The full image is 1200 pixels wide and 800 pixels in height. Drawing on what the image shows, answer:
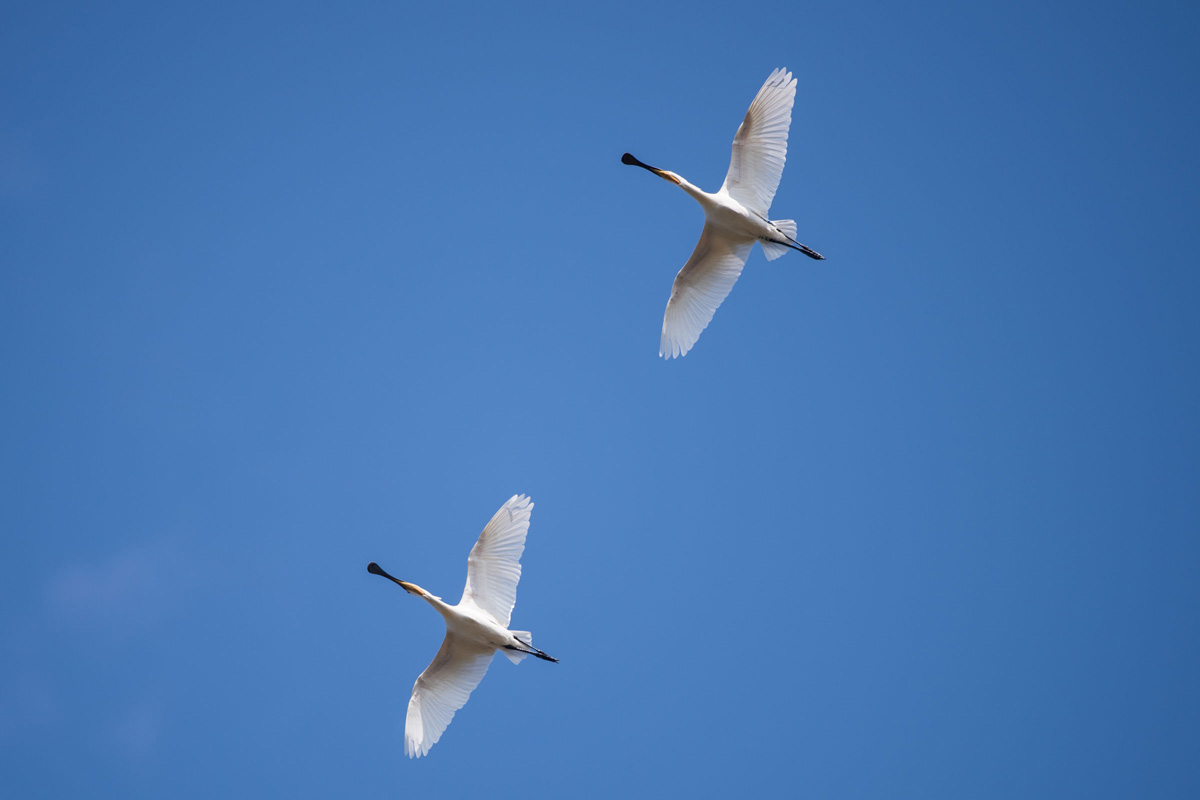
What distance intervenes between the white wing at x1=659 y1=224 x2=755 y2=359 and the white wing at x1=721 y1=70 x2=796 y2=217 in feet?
2.59

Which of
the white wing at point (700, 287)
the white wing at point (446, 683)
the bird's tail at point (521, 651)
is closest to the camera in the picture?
the bird's tail at point (521, 651)

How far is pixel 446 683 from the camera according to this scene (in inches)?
560

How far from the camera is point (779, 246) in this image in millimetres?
14672

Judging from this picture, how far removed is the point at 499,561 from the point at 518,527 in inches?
21.7

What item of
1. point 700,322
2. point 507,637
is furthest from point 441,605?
point 700,322

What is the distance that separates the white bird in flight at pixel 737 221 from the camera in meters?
13.9

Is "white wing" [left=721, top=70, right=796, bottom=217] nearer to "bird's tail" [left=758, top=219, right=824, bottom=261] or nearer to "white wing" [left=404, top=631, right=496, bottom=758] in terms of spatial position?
"bird's tail" [left=758, top=219, right=824, bottom=261]

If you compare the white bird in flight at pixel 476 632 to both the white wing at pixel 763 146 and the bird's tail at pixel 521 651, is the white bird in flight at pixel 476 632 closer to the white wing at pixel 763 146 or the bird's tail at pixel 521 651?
the bird's tail at pixel 521 651

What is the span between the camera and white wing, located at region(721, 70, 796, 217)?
45.2 ft

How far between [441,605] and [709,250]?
6319 millimetres

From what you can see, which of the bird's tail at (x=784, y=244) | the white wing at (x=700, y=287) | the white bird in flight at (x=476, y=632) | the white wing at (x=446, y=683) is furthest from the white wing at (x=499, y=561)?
the bird's tail at (x=784, y=244)

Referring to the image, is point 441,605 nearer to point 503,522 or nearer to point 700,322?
point 503,522

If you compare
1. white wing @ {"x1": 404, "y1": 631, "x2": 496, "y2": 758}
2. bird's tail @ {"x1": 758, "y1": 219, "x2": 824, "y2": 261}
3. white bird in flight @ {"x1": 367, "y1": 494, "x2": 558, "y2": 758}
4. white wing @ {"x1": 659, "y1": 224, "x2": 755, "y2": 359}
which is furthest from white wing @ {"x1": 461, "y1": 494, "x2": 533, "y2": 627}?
bird's tail @ {"x1": 758, "y1": 219, "x2": 824, "y2": 261}

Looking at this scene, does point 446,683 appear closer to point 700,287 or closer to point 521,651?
point 521,651
